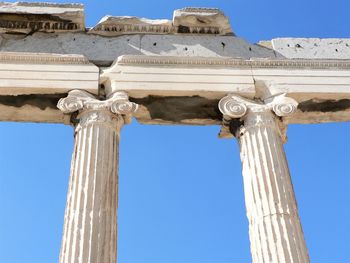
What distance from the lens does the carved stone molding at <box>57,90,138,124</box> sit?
12.8 meters

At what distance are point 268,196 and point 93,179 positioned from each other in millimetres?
3955

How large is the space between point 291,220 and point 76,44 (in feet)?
25.8

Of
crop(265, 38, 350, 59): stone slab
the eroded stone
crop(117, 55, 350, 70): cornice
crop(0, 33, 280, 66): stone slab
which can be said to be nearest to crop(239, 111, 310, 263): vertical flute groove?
crop(117, 55, 350, 70): cornice

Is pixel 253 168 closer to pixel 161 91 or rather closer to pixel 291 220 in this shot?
pixel 291 220

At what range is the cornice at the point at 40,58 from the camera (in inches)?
547

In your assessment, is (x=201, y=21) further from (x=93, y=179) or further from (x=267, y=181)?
(x=93, y=179)

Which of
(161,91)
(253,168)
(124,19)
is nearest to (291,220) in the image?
(253,168)

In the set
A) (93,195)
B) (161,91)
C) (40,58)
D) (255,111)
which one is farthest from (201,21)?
(93,195)

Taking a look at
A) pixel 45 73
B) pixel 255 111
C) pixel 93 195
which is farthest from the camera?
pixel 45 73

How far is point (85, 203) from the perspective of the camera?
1109 centimetres

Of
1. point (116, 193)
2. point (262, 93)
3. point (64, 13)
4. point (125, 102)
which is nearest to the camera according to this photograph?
point (116, 193)

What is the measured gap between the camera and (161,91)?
542 inches

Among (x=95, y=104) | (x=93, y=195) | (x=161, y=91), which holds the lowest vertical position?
(x=93, y=195)

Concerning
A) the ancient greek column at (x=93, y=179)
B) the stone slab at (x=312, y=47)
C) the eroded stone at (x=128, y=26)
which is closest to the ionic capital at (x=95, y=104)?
the ancient greek column at (x=93, y=179)
